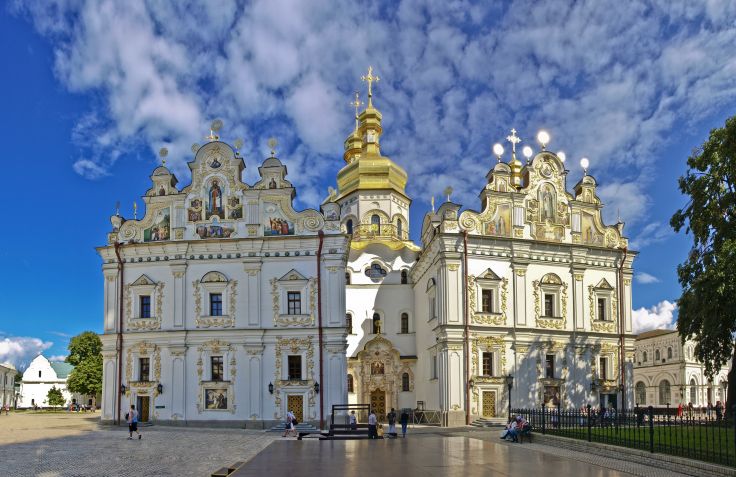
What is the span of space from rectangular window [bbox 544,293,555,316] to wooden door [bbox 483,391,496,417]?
18.9 ft

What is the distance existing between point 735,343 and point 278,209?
23.1 metres

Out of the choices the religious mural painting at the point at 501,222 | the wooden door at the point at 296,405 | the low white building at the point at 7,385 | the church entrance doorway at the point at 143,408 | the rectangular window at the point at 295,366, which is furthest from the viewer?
the low white building at the point at 7,385

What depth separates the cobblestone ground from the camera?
19250mm

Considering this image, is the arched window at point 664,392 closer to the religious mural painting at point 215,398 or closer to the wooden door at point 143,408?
the religious mural painting at point 215,398

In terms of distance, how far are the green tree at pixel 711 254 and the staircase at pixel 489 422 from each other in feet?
36.9

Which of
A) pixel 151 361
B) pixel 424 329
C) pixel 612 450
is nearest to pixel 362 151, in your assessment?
pixel 424 329

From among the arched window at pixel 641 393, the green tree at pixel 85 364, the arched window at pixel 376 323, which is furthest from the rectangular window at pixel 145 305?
the arched window at pixel 641 393

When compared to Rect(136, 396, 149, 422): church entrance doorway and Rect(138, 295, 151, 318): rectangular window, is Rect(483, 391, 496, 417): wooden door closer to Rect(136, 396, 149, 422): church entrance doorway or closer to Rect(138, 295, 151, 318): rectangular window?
Rect(136, 396, 149, 422): church entrance doorway

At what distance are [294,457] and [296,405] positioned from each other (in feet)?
58.7

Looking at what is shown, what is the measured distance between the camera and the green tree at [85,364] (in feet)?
223

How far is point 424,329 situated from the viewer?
45.8 m

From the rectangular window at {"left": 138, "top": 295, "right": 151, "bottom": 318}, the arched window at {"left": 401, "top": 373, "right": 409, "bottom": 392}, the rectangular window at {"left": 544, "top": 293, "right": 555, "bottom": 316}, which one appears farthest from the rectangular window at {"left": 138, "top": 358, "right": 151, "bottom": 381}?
the rectangular window at {"left": 544, "top": 293, "right": 555, "bottom": 316}

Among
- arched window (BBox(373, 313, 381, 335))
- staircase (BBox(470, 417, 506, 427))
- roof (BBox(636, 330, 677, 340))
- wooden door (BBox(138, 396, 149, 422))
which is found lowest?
staircase (BBox(470, 417, 506, 427))

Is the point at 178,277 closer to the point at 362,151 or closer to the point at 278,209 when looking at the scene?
the point at 278,209
